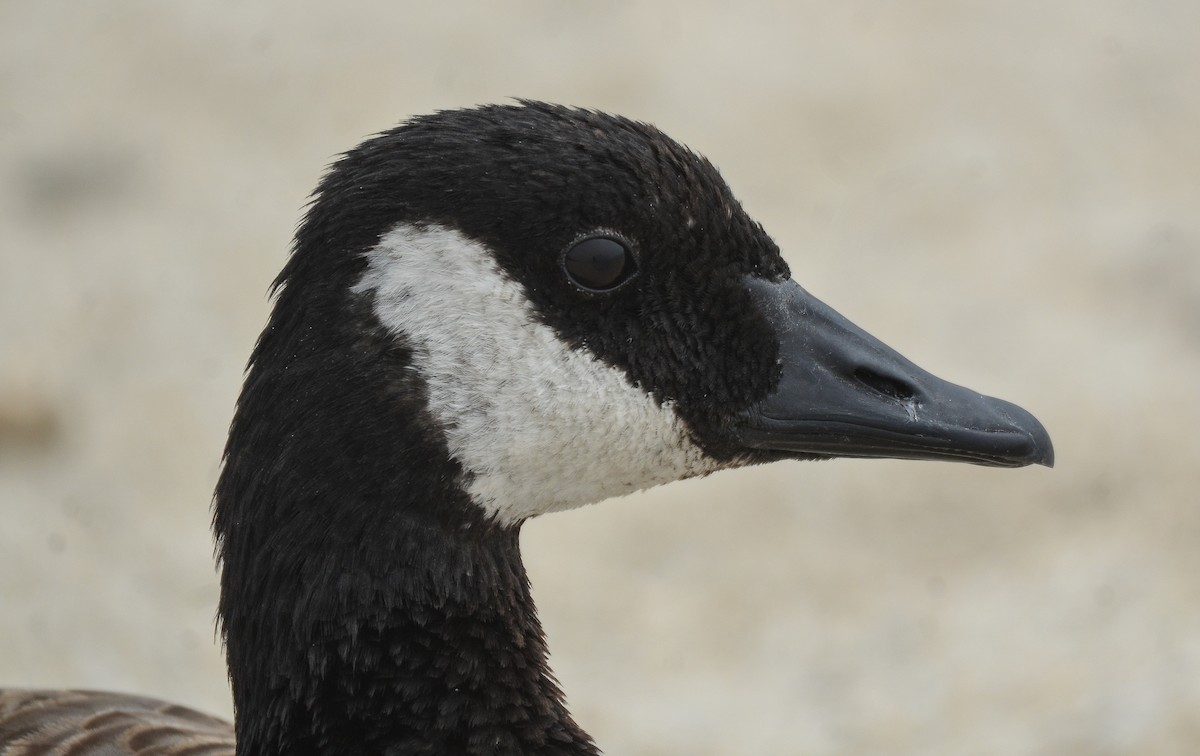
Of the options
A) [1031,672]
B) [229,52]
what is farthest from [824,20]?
[1031,672]

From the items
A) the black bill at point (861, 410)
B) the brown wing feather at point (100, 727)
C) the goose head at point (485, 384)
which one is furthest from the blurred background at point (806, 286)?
the goose head at point (485, 384)

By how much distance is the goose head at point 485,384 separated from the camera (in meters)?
2.92

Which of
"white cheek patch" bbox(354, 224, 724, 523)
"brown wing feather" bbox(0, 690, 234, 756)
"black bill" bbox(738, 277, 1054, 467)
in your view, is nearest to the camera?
"white cheek patch" bbox(354, 224, 724, 523)

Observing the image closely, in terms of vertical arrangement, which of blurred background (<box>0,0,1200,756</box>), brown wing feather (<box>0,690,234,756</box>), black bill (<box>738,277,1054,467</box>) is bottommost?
brown wing feather (<box>0,690,234,756</box>)

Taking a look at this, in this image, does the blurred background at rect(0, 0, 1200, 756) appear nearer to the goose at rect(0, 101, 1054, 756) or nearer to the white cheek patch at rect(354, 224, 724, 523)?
the goose at rect(0, 101, 1054, 756)

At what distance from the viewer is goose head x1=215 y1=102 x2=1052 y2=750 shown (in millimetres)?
2924

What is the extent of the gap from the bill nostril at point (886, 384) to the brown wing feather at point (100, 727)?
5.93 ft

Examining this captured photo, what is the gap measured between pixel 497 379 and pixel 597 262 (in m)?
0.32

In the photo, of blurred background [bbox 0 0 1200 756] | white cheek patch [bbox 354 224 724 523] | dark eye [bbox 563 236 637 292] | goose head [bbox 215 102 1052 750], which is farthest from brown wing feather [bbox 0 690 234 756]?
blurred background [bbox 0 0 1200 756]

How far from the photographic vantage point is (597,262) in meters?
3.01

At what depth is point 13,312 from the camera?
746 cm

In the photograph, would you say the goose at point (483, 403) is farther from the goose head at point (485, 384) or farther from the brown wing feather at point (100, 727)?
the brown wing feather at point (100, 727)

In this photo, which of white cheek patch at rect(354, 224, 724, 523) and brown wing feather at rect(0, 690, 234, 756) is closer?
white cheek patch at rect(354, 224, 724, 523)

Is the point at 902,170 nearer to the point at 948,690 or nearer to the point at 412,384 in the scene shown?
the point at 948,690
